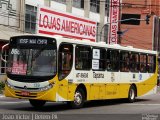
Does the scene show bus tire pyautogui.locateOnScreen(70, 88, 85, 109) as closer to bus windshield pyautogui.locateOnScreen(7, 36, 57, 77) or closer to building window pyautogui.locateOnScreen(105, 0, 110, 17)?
bus windshield pyautogui.locateOnScreen(7, 36, 57, 77)

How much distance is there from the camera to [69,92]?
767 inches

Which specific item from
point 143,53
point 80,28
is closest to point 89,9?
point 80,28

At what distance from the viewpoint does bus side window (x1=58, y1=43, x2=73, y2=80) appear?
61.8 ft

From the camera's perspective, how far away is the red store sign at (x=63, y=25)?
37.1 m

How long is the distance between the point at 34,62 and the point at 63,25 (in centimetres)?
2119

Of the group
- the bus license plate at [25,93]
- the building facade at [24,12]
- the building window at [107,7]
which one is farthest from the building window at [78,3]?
the bus license plate at [25,93]

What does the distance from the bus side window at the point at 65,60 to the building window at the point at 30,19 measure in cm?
2264

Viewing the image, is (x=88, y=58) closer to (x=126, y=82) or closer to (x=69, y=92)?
(x=69, y=92)

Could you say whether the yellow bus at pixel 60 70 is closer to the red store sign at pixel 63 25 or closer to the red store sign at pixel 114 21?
the red store sign at pixel 63 25

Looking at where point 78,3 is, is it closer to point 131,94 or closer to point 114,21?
point 114,21

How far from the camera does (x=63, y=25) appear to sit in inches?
1564

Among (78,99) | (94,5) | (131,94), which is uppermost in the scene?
(94,5)

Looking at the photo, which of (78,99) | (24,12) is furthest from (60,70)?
(24,12)

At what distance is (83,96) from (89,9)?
32815 mm
